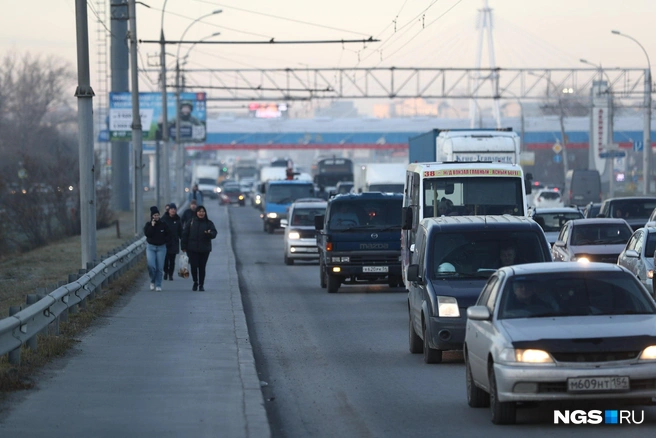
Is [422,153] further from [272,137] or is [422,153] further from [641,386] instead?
[272,137]

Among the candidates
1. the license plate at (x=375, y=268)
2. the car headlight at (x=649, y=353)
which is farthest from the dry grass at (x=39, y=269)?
the car headlight at (x=649, y=353)

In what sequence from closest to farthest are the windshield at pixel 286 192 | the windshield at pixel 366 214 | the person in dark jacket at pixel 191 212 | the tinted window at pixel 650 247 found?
the tinted window at pixel 650 247 → the windshield at pixel 366 214 → the person in dark jacket at pixel 191 212 → the windshield at pixel 286 192

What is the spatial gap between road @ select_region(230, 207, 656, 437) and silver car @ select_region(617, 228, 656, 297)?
4086 millimetres

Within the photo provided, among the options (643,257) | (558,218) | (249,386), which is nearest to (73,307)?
(249,386)

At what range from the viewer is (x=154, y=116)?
63.2 metres

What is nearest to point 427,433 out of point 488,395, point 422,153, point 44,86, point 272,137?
point 488,395

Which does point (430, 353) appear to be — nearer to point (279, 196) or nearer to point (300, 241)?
point (300, 241)

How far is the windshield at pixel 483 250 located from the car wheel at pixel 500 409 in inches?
187

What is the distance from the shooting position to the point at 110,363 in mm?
12383

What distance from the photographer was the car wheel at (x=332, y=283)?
2414cm

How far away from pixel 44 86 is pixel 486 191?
84485 mm

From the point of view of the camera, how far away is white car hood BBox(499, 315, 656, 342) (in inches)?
344

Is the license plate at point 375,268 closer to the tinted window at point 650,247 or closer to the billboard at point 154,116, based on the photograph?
the tinted window at point 650,247

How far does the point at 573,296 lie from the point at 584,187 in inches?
2388
